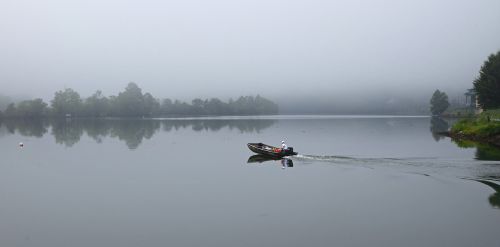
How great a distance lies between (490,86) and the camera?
111m

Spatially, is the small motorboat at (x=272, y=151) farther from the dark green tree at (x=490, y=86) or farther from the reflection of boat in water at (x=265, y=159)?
the dark green tree at (x=490, y=86)

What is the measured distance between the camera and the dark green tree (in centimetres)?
11031

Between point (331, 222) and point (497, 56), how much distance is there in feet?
370

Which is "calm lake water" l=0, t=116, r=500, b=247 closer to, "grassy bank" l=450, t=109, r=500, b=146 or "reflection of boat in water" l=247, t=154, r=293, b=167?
"reflection of boat in water" l=247, t=154, r=293, b=167

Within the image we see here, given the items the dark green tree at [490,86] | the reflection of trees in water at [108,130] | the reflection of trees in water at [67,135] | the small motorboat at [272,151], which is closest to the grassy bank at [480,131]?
the dark green tree at [490,86]

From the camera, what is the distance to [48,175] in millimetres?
45938

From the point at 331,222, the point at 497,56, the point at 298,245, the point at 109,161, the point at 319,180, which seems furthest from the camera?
the point at 497,56

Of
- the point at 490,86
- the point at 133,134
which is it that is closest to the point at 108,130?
the point at 133,134

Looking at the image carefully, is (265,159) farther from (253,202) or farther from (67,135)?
(67,135)

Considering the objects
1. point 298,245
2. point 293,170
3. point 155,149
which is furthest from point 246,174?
point 155,149

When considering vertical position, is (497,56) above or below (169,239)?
above

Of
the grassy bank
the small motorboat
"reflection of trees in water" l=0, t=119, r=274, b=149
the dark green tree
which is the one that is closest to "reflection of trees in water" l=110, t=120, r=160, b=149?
"reflection of trees in water" l=0, t=119, r=274, b=149

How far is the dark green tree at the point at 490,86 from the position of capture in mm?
110312

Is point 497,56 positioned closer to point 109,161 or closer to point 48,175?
point 109,161
